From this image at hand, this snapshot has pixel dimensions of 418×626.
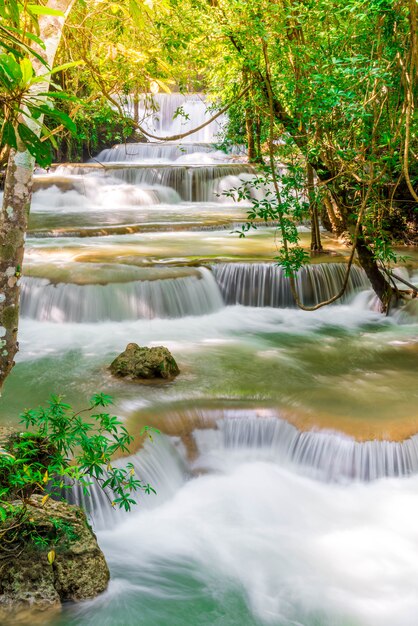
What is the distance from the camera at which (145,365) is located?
6133 millimetres

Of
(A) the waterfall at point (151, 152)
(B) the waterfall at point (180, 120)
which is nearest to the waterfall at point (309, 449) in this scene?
(A) the waterfall at point (151, 152)

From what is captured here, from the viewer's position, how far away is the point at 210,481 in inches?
200

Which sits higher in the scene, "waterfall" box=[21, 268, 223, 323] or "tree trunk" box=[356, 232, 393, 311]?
"tree trunk" box=[356, 232, 393, 311]

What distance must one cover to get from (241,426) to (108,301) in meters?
3.53

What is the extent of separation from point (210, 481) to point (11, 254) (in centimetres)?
246

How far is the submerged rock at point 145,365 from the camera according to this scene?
20.1 ft

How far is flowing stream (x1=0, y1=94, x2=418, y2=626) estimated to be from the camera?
4.00m

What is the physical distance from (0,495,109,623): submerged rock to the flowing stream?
0.36 ft

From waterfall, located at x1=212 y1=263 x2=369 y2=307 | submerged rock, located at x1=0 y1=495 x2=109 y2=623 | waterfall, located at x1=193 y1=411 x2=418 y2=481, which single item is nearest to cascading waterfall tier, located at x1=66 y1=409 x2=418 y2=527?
waterfall, located at x1=193 y1=411 x2=418 y2=481

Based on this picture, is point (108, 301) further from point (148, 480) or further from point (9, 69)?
point (9, 69)

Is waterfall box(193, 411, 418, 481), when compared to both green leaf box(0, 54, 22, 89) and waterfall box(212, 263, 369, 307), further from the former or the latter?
green leaf box(0, 54, 22, 89)

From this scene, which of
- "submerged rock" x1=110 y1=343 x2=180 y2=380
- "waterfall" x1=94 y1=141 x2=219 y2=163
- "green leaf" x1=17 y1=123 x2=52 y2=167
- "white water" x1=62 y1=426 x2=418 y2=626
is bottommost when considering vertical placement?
"white water" x1=62 y1=426 x2=418 y2=626

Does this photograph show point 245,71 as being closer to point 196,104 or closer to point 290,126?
point 290,126

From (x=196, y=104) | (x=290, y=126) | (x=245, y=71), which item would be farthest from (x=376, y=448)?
(x=196, y=104)
